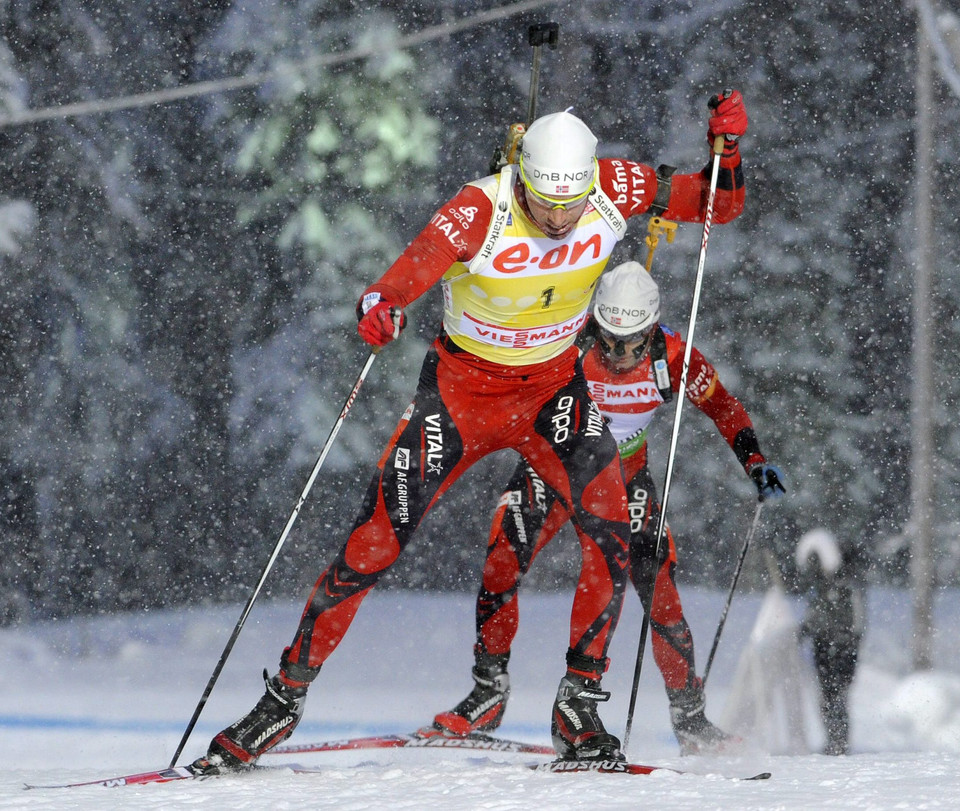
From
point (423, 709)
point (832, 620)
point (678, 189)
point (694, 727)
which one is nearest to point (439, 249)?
point (678, 189)

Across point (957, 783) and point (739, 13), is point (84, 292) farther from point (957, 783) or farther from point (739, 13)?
point (957, 783)

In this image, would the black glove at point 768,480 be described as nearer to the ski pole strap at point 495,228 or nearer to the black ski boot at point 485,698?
the black ski boot at point 485,698

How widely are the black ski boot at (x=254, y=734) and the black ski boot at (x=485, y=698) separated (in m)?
1.07

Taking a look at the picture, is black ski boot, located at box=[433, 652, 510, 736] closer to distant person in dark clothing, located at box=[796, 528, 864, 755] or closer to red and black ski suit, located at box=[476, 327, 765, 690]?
red and black ski suit, located at box=[476, 327, 765, 690]

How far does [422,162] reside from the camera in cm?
881

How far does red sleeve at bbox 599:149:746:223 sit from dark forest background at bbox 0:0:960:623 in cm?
496

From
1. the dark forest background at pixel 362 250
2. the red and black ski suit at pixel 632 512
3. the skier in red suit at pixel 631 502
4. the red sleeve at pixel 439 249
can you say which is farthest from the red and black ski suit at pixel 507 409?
the dark forest background at pixel 362 250

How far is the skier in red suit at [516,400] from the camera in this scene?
10.6 feet

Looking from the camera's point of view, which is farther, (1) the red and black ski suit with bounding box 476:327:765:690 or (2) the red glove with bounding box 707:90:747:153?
(1) the red and black ski suit with bounding box 476:327:765:690

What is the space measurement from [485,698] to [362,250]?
512 cm

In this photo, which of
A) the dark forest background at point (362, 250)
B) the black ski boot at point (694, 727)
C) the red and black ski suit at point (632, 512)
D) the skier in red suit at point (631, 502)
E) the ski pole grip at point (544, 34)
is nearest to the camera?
the ski pole grip at point (544, 34)

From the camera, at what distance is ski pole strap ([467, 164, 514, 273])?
10.8ft

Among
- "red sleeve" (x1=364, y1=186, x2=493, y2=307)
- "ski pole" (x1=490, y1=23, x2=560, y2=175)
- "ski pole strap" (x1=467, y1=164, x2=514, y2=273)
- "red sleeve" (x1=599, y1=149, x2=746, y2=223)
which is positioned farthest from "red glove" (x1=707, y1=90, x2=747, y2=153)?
"red sleeve" (x1=364, y1=186, x2=493, y2=307)

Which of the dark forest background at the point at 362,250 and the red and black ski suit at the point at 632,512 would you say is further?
the dark forest background at the point at 362,250
